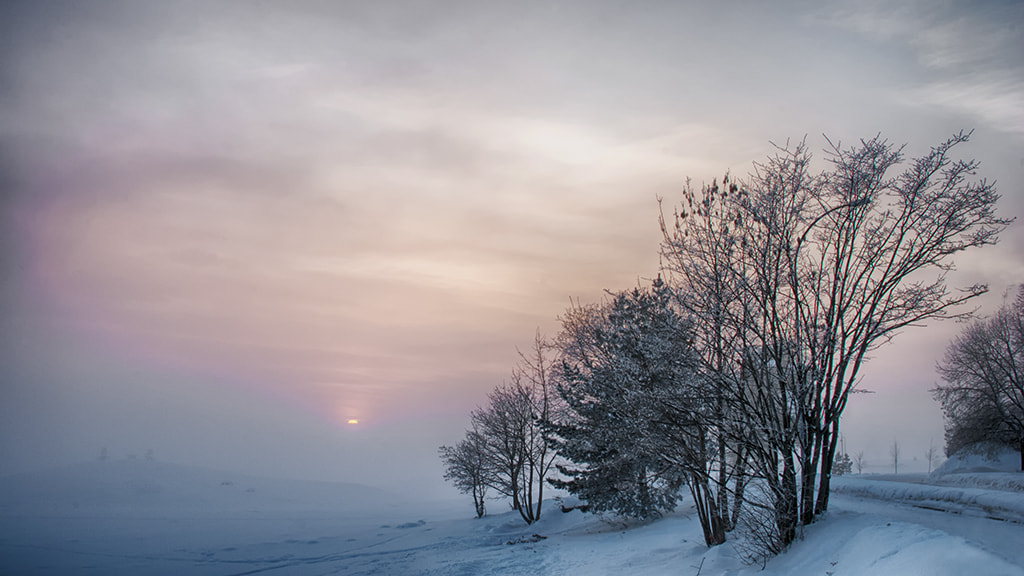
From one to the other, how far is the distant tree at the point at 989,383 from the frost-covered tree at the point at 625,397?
2225cm

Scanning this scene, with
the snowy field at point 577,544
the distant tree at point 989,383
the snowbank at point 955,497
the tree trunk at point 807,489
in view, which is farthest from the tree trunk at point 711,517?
the distant tree at point 989,383

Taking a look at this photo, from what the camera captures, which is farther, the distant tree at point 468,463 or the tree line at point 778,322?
the distant tree at point 468,463

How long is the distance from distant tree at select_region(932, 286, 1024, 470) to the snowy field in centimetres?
261

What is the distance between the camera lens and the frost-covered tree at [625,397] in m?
12.2

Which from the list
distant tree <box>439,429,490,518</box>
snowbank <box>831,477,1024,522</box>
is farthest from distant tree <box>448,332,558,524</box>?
snowbank <box>831,477,1024,522</box>

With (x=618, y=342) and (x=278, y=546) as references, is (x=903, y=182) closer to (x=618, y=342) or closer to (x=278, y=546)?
(x=618, y=342)

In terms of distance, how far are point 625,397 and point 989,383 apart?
117 feet

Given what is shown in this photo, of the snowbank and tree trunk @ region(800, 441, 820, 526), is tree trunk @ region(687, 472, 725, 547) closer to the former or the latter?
tree trunk @ region(800, 441, 820, 526)

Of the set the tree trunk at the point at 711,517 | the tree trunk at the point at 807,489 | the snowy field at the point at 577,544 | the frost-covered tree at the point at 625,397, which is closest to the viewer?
the snowy field at the point at 577,544

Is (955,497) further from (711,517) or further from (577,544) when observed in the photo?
(577,544)

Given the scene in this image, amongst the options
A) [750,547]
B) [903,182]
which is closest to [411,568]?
[750,547]

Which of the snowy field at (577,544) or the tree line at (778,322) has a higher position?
the tree line at (778,322)

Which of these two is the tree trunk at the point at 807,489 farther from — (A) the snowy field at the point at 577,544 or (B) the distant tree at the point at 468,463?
(B) the distant tree at the point at 468,463

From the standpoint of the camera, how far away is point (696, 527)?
2289 centimetres
